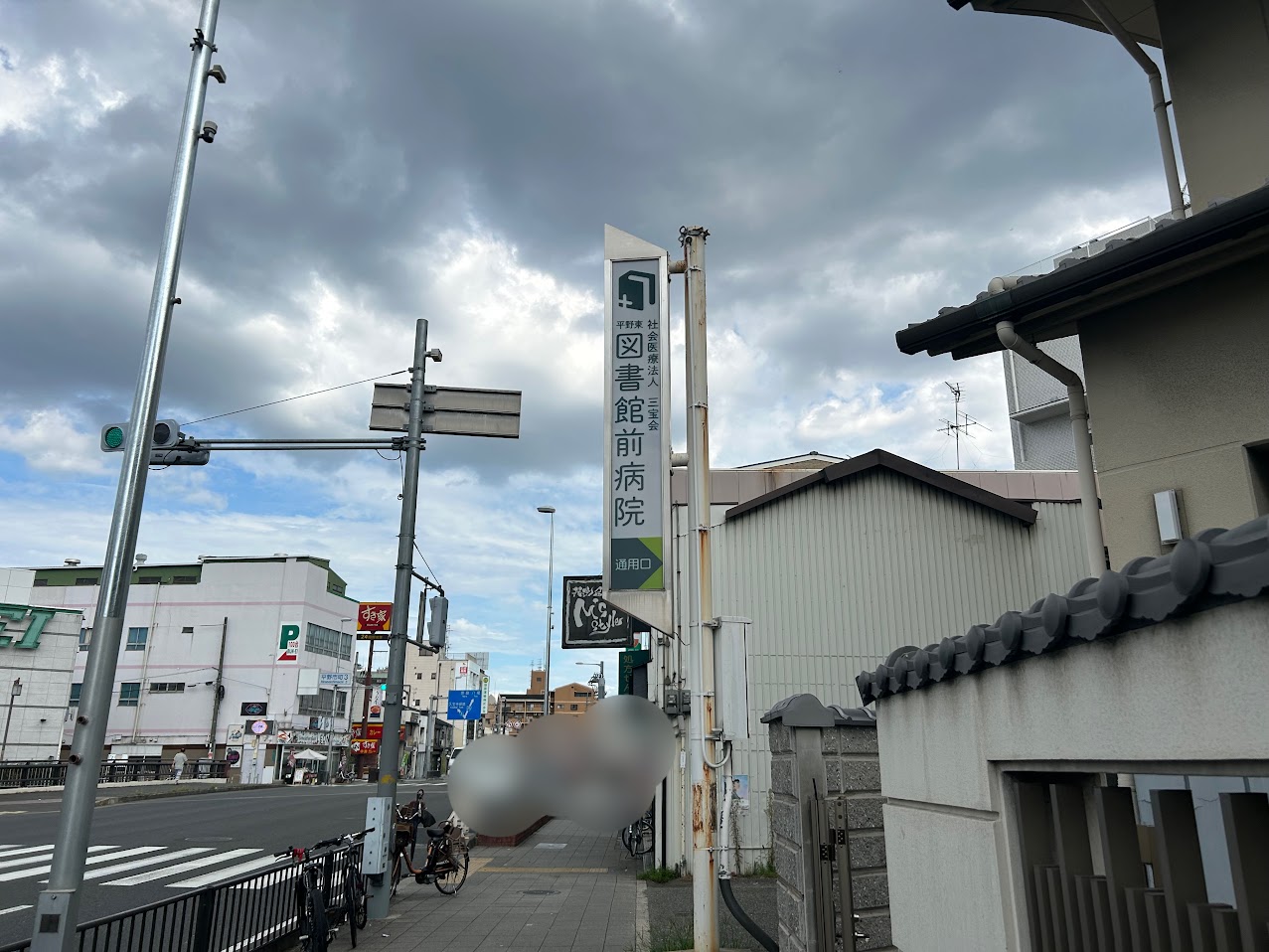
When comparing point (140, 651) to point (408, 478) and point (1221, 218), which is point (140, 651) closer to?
point (408, 478)

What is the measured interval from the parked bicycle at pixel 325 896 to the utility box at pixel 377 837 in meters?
0.09

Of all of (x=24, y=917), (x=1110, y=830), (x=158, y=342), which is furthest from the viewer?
(x=24, y=917)

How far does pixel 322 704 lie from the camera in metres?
68.2

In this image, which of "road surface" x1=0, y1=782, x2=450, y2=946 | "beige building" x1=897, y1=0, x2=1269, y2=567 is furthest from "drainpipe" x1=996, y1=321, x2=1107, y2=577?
"road surface" x1=0, y1=782, x2=450, y2=946

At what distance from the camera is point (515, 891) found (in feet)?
48.7

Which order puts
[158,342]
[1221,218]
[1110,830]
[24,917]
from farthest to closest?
[24,917], [158,342], [1221,218], [1110,830]

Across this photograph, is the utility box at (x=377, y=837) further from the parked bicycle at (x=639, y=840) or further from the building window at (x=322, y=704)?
the building window at (x=322, y=704)

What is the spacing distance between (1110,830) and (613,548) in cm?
549

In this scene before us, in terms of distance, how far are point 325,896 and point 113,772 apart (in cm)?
4868

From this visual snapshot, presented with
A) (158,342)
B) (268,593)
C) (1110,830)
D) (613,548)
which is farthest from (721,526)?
(268,593)

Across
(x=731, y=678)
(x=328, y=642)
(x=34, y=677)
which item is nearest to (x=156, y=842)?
(x=731, y=678)

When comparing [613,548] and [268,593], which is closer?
[613,548]

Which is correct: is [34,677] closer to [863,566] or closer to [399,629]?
[399,629]

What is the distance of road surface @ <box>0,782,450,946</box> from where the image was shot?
13.6 m
